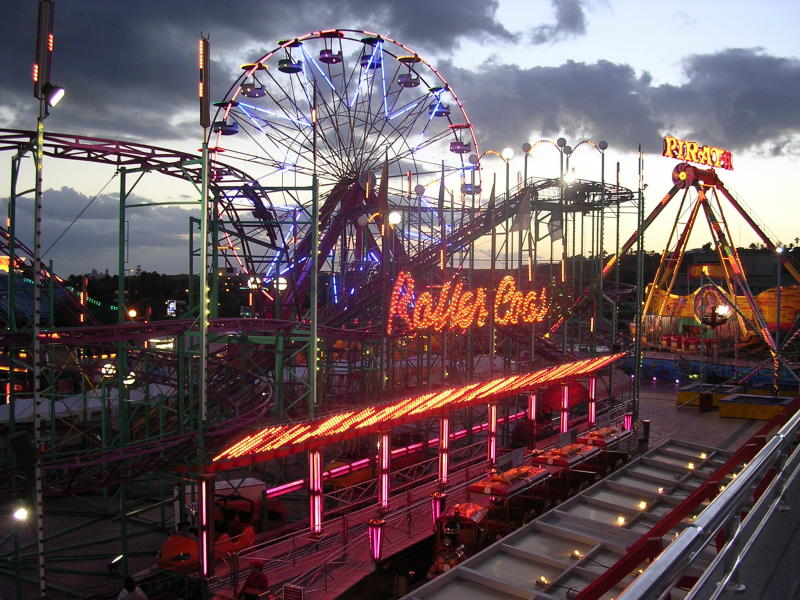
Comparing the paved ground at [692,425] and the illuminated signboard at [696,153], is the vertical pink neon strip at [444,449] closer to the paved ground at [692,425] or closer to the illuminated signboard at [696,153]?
the paved ground at [692,425]

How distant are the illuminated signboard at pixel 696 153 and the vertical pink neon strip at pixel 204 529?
43379 millimetres

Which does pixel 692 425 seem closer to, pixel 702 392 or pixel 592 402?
pixel 702 392

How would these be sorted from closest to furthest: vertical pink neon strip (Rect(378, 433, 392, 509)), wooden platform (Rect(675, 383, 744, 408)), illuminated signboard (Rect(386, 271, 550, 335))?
1. vertical pink neon strip (Rect(378, 433, 392, 509))
2. illuminated signboard (Rect(386, 271, 550, 335))
3. wooden platform (Rect(675, 383, 744, 408))

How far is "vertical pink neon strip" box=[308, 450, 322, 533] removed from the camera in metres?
15.2

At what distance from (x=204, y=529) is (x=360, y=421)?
418 centimetres

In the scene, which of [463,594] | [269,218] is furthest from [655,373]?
[463,594]

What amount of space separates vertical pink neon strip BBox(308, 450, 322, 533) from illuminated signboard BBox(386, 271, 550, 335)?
608 cm

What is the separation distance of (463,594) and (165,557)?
7194 millimetres

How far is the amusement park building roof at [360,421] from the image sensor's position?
43.5 ft

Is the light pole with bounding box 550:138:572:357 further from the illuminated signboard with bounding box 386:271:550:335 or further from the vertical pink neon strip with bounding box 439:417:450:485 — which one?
the vertical pink neon strip with bounding box 439:417:450:485

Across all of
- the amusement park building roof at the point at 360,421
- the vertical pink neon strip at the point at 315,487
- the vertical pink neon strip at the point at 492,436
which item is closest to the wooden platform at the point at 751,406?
the amusement park building roof at the point at 360,421

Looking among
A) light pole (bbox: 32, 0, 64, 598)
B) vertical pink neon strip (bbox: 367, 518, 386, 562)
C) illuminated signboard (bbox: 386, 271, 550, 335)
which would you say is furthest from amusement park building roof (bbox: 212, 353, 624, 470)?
light pole (bbox: 32, 0, 64, 598)

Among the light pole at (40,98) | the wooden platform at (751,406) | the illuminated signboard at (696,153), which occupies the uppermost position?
the illuminated signboard at (696,153)

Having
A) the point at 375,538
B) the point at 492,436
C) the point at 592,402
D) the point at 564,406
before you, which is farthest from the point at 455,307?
the point at 592,402
